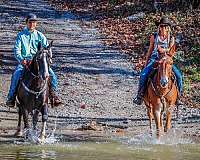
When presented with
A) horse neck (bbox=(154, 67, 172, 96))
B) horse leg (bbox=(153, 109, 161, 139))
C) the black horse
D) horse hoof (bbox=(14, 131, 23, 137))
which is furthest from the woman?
horse hoof (bbox=(14, 131, 23, 137))

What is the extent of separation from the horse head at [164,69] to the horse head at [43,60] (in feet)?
8.04

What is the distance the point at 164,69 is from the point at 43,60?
266 cm

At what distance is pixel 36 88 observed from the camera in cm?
1401

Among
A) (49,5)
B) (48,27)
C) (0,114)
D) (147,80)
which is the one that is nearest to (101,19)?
(48,27)

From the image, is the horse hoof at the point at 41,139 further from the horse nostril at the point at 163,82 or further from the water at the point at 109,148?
the horse nostril at the point at 163,82

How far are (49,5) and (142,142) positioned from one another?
2917cm

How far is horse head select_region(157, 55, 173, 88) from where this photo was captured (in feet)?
46.5

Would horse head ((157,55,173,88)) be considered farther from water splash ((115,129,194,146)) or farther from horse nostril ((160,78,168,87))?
water splash ((115,129,194,146))

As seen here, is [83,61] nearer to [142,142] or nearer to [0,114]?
[0,114]

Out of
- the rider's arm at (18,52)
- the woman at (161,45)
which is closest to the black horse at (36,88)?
the rider's arm at (18,52)

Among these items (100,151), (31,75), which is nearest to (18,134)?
(31,75)

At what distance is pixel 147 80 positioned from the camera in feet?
48.9

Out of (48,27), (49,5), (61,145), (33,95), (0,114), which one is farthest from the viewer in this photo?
(49,5)

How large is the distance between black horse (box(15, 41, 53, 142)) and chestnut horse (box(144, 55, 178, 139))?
239 centimetres
